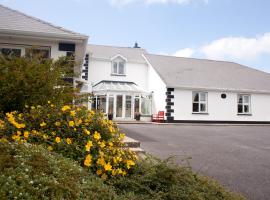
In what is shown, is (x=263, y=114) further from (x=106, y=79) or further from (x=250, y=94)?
(x=106, y=79)

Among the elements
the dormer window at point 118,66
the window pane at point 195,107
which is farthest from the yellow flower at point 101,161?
the dormer window at point 118,66

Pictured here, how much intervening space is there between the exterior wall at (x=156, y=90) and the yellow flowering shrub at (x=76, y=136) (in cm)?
1947

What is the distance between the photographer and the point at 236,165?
268 inches

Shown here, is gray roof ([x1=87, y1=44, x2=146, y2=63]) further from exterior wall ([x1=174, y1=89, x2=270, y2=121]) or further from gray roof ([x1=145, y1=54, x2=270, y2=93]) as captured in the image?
exterior wall ([x1=174, y1=89, x2=270, y2=121])

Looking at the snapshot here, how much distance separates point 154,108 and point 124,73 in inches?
210

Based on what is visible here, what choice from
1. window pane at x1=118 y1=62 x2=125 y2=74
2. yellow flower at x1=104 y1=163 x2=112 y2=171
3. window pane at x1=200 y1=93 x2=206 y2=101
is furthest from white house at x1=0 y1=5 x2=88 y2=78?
window pane at x1=118 y1=62 x2=125 y2=74

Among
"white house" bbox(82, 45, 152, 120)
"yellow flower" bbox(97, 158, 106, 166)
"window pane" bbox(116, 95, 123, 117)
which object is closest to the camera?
"yellow flower" bbox(97, 158, 106, 166)

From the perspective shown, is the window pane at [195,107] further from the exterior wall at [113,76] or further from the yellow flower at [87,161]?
the yellow flower at [87,161]

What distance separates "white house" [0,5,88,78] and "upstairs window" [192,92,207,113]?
16.0 meters

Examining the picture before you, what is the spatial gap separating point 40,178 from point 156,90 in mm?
23626

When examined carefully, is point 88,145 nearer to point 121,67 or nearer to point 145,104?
point 145,104

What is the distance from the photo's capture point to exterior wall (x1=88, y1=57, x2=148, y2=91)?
27.2 m

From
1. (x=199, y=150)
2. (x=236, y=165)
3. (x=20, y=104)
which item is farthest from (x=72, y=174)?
(x=199, y=150)

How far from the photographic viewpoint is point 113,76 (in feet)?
91.6
